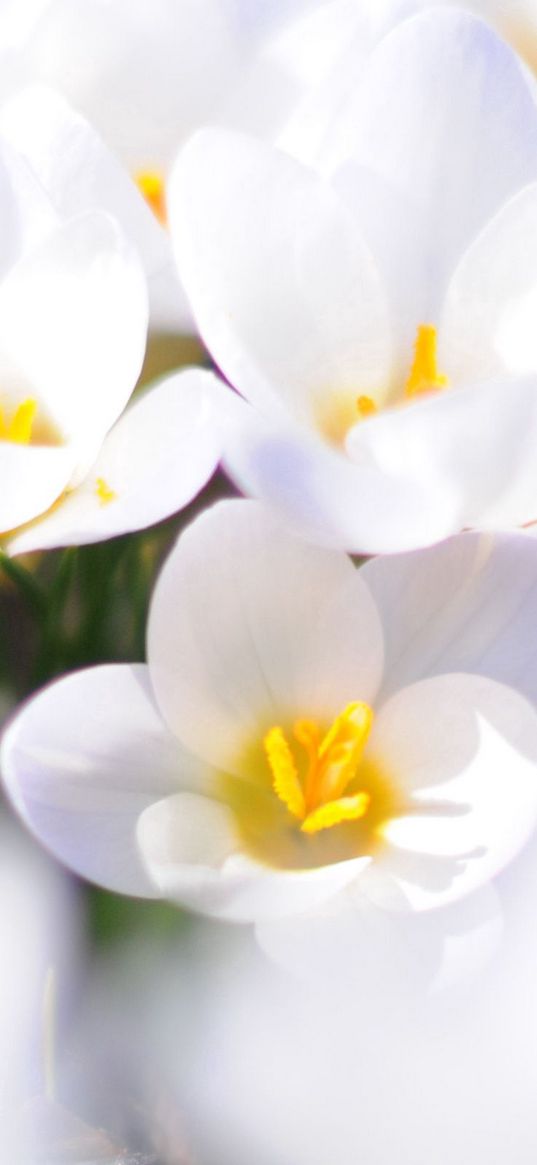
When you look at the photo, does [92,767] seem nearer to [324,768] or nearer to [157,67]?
[324,768]

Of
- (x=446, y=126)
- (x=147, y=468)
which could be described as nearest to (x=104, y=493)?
(x=147, y=468)

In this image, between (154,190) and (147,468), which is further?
Result: (154,190)

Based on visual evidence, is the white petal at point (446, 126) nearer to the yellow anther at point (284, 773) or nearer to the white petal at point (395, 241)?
the white petal at point (395, 241)

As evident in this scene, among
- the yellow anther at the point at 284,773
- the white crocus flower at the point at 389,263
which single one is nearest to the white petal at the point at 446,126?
the white crocus flower at the point at 389,263

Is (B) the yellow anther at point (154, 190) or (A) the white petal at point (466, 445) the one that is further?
(B) the yellow anther at point (154, 190)

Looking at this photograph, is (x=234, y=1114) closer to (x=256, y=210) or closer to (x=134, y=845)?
(x=134, y=845)

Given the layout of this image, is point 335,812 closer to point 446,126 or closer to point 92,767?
point 92,767

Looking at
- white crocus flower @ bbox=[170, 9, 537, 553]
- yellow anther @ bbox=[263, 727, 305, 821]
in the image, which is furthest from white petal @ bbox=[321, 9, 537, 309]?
yellow anther @ bbox=[263, 727, 305, 821]
